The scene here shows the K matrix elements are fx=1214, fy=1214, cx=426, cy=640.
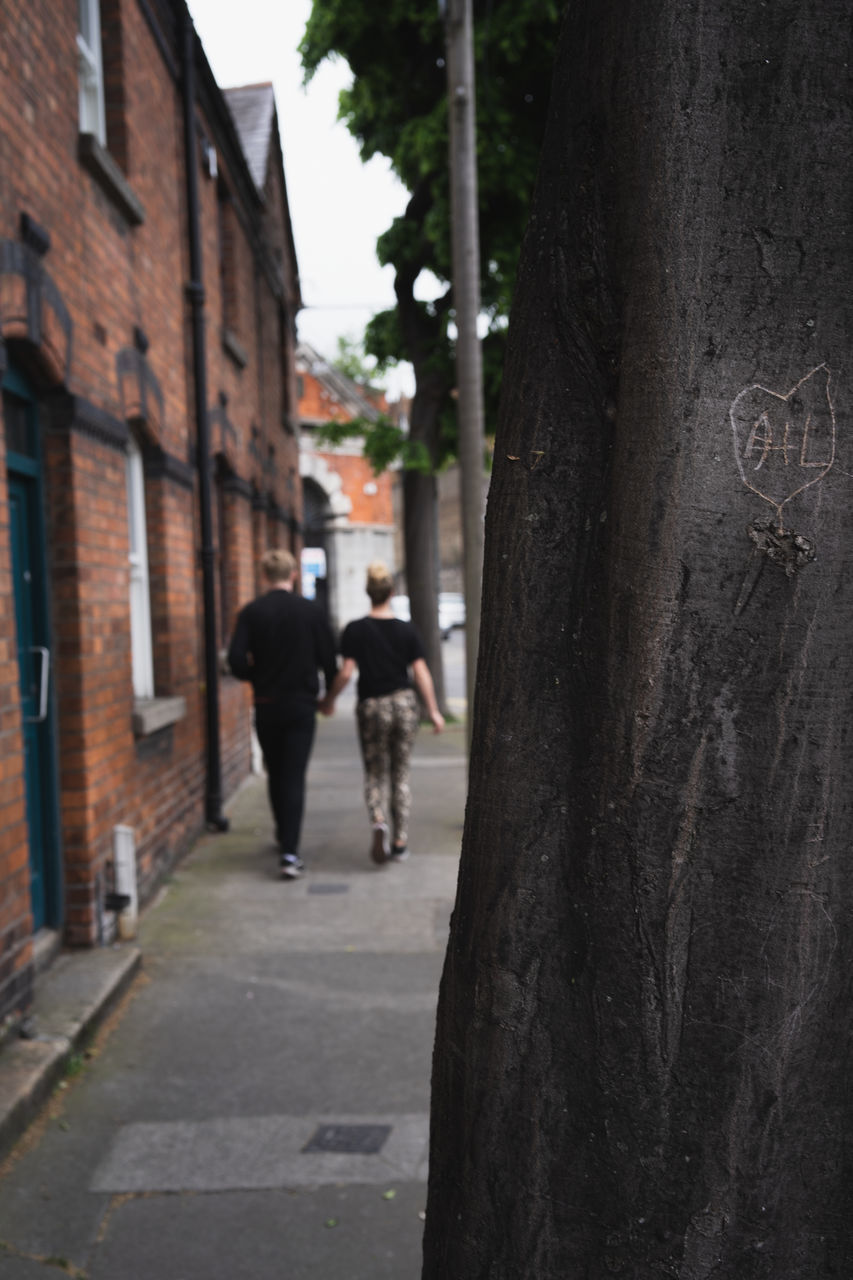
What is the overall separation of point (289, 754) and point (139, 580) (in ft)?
4.91

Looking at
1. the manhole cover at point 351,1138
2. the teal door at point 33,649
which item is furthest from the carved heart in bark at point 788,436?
the teal door at point 33,649

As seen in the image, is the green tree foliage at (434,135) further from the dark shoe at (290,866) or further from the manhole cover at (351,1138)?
the manhole cover at (351,1138)

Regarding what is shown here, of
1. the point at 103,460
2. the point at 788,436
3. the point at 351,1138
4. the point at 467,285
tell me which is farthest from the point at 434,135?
the point at 788,436

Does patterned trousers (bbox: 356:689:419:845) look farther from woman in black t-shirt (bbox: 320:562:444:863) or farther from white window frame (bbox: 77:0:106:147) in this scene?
white window frame (bbox: 77:0:106:147)

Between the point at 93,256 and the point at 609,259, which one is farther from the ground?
the point at 93,256

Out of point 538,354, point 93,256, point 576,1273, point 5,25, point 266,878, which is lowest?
point 266,878

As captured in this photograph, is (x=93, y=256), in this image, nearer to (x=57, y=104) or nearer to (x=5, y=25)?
(x=57, y=104)

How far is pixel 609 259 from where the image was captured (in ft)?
6.07

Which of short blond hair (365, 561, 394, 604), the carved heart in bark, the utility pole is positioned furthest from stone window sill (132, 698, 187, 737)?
the carved heart in bark

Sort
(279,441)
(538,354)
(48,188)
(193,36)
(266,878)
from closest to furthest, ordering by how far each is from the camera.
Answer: (538,354) < (48,188) < (266,878) < (193,36) < (279,441)

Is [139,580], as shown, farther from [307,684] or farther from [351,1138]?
[351,1138]

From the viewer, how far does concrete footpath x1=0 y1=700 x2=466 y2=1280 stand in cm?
332

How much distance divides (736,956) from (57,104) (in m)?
5.33

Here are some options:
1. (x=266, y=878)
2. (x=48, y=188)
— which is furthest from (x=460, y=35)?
(x=266, y=878)
